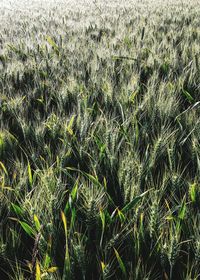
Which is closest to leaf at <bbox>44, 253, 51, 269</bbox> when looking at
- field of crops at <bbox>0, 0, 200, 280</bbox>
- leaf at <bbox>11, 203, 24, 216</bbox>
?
field of crops at <bbox>0, 0, 200, 280</bbox>

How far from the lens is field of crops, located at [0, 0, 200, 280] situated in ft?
1.84

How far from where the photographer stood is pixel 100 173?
0.79m

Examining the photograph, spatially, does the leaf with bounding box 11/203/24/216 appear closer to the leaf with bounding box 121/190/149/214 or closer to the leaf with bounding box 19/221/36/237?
the leaf with bounding box 19/221/36/237

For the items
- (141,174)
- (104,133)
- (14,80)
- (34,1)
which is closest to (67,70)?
(14,80)

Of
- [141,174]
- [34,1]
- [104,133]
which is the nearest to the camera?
[141,174]

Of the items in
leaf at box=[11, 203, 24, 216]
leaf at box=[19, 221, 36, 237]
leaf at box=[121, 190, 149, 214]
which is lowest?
leaf at box=[19, 221, 36, 237]

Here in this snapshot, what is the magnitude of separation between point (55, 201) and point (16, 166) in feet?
0.69

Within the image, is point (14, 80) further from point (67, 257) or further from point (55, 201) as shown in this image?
point (67, 257)

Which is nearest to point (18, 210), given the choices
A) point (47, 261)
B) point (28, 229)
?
point (28, 229)

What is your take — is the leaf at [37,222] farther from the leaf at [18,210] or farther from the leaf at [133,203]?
the leaf at [133,203]

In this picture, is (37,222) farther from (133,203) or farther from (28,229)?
(133,203)

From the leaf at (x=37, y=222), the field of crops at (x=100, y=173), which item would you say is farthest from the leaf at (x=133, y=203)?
the leaf at (x=37, y=222)

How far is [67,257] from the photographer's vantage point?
1.63 feet

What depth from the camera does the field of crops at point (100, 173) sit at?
56 centimetres
